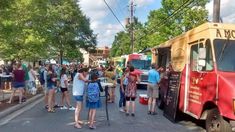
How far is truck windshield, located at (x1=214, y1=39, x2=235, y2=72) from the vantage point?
1051cm

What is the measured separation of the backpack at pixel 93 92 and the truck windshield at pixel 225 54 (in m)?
3.29

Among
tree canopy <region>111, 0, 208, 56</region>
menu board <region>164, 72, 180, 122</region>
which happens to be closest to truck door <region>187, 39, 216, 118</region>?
menu board <region>164, 72, 180, 122</region>

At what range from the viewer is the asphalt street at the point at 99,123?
38.9 feet

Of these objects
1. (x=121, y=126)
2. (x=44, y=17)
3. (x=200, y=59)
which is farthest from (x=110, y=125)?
(x=44, y=17)

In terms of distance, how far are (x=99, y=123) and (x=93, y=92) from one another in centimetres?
158

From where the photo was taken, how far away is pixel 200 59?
10.7 metres

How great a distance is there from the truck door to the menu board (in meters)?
1.00

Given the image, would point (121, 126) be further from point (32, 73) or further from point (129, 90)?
point (32, 73)

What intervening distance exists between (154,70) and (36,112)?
4.42 metres

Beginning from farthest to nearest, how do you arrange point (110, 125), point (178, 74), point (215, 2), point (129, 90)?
point (215, 2)
point (129, 90)
point (178, 74)
point (110, 125)

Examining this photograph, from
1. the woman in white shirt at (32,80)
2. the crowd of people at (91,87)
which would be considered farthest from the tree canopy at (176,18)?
the crowd of people at (91,87)

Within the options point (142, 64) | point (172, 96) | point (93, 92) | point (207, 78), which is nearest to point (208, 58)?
point (207, 78)

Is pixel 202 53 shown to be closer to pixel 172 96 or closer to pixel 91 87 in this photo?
pixel 91 87

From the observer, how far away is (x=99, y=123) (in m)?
13.0
